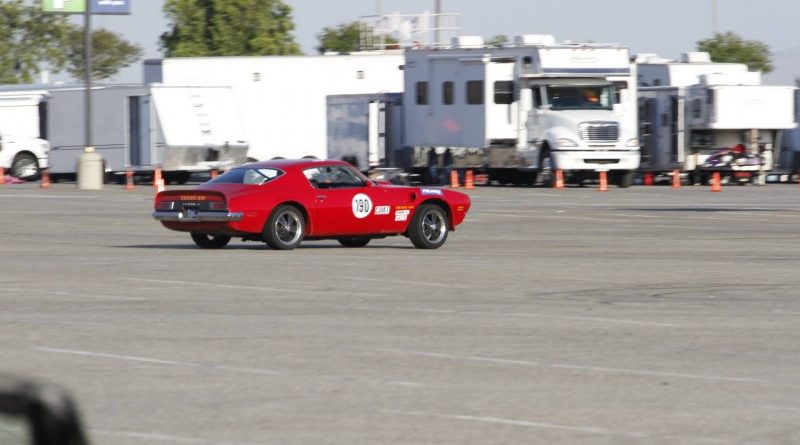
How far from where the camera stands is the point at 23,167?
153 feet

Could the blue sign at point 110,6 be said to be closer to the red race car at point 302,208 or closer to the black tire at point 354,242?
the black tire at point 354,242

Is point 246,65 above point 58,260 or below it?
above

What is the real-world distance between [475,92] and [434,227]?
68.8 ft

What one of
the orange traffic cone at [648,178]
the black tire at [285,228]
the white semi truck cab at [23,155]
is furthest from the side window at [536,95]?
the black tire at [285,228]

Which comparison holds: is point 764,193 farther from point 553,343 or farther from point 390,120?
point 553,343

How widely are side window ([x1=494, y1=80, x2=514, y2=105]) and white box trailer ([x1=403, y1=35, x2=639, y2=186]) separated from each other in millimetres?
27

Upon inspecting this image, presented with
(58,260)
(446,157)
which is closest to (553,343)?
(58,260)

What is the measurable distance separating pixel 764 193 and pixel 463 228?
14.9m

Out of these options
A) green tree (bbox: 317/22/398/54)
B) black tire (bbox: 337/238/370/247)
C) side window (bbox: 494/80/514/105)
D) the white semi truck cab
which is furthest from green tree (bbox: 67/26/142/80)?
black tire (bbox: 337/238/370/247)

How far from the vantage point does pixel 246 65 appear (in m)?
47.2

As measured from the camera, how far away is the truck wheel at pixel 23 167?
46.6 m

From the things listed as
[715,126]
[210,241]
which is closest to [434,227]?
[210,241]

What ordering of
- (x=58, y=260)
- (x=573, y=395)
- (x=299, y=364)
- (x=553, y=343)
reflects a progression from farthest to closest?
(x=58, y=260), (x=553, y=343), (x=299, y=364), (x=573, y=395)

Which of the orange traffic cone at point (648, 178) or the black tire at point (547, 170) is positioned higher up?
the black tire at point (547, 170)
